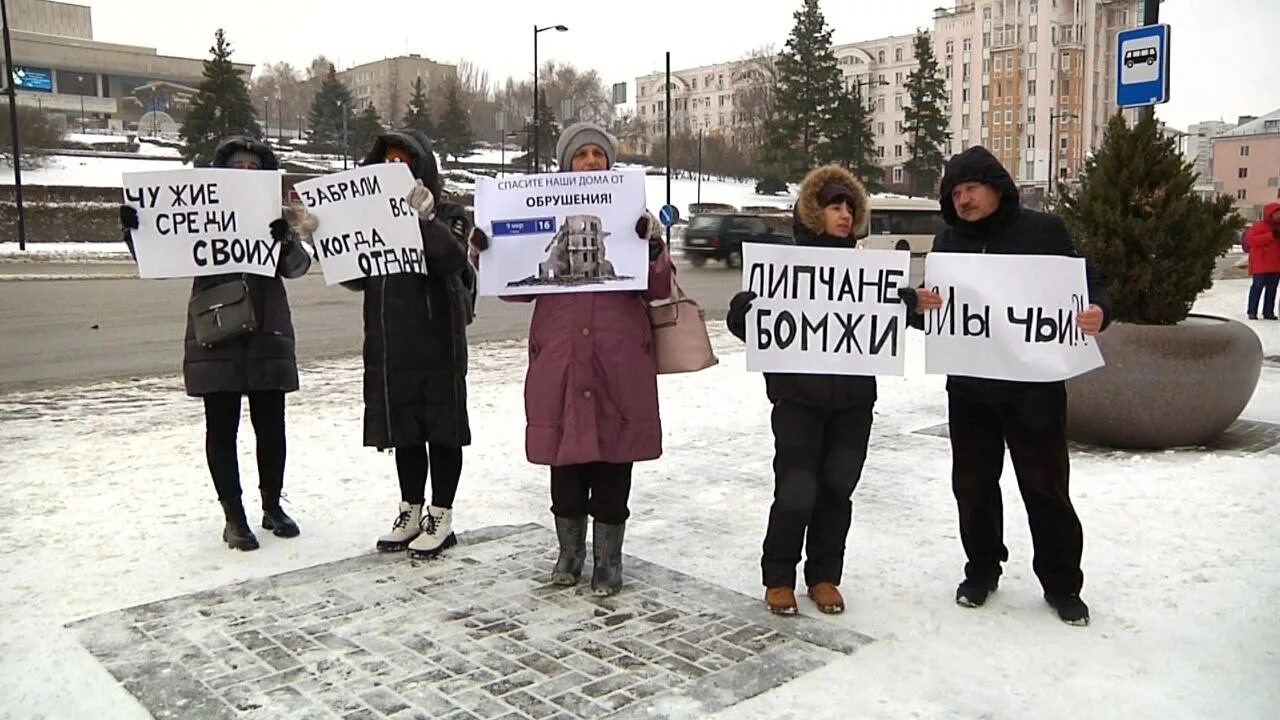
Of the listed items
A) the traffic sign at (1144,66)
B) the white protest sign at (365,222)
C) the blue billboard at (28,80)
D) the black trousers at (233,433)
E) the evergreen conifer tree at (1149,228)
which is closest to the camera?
the white protest sign at (365,222)

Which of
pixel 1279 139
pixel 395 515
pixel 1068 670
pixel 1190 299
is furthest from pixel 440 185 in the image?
pixel 1279 139

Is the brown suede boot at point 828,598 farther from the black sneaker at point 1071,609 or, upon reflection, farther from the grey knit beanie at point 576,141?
the grey knit beanie at point 576,141

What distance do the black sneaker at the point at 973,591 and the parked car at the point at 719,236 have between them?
90.4ft

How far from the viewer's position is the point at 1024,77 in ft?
363

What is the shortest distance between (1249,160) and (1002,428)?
393ft

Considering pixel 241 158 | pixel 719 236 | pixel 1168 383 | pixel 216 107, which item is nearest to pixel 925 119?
pixel 216 107

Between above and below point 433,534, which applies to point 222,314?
above

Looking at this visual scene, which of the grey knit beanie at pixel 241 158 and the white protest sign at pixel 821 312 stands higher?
the grey knit beanie at pixel 241 158

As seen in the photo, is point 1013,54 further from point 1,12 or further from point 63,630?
point 63,630

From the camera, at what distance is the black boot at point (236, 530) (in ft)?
18.0

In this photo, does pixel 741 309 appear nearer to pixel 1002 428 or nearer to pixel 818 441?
pixel 818 441

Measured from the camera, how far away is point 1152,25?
8.27m

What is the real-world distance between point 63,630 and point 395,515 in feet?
6.61

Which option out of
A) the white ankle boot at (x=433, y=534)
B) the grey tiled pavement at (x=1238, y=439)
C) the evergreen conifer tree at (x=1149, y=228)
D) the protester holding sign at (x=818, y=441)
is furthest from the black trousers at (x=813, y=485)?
the evergreen conifer tree at (x=1149, y=228)
